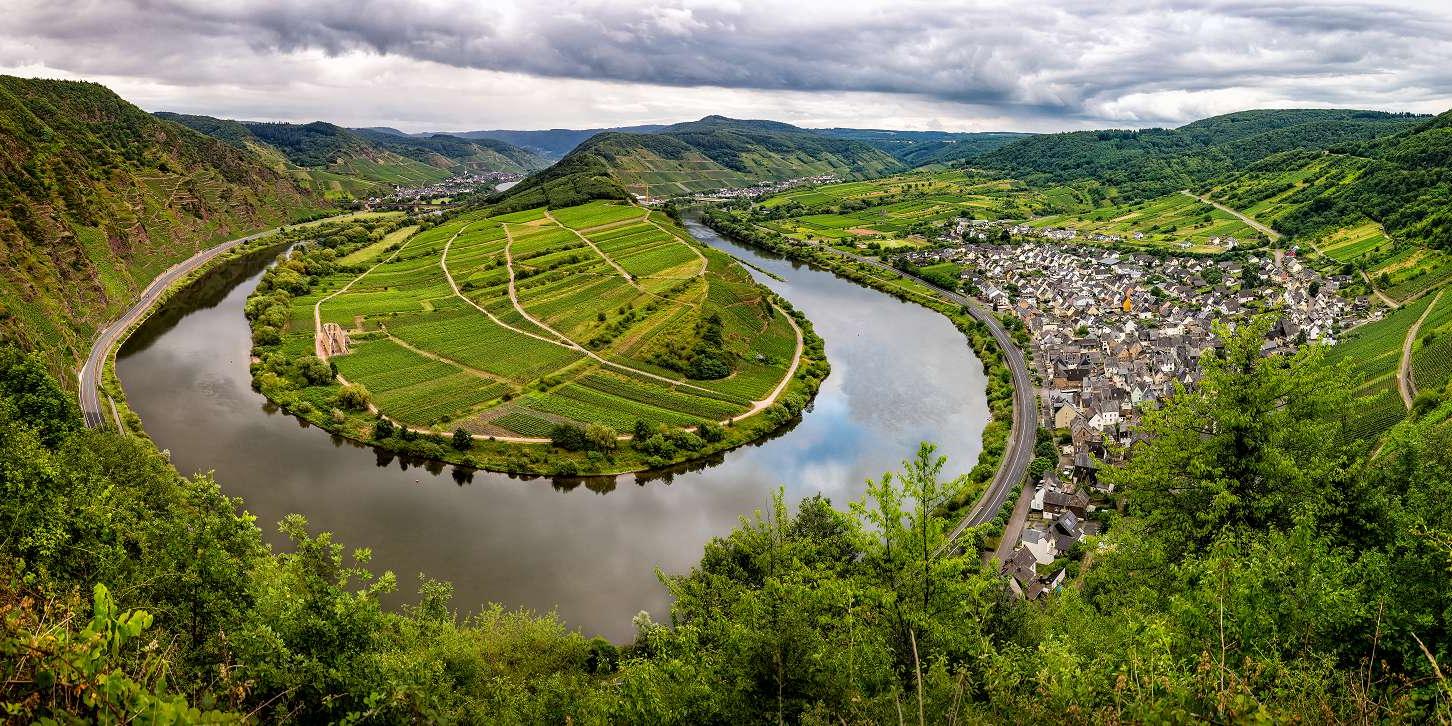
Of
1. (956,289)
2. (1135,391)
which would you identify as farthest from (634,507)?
(956,289)

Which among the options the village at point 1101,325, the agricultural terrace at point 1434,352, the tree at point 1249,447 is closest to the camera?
the tree at point 1249,447

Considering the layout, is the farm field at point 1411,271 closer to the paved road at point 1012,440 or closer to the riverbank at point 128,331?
the paved road at point 1012,440

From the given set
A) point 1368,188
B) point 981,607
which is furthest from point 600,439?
point 1368,188

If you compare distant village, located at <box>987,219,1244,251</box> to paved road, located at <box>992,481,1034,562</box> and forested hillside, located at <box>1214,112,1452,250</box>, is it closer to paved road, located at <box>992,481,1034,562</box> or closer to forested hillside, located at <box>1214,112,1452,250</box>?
forested hillside, located at <box>1214,112,1452,250</box>

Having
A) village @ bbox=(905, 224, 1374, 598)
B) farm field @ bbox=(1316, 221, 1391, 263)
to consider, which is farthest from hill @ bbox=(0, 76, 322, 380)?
farm field @ bbox=(1316, 221, 1391, 263)

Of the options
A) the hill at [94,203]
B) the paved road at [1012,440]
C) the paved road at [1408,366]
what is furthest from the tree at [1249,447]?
the hill at [94,203]

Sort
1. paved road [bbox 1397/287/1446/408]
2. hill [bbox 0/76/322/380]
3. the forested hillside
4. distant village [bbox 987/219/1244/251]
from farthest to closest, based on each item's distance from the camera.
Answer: distant village [bbox 987/219/1244/251] < the forested hillside < hill [bbox 0/76/322/380] < paved road [bbox 1397/287/1446/408]

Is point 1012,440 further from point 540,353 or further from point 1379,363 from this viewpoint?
point 540,353
